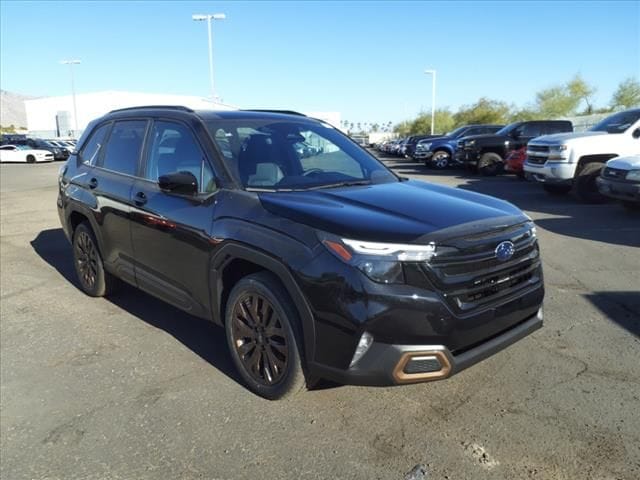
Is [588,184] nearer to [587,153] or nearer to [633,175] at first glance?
[587,153]

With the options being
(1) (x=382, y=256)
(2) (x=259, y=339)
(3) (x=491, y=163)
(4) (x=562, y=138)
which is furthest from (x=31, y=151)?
(1) (x=382, y=256)

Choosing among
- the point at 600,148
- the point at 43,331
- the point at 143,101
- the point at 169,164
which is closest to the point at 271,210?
the point at 169,164

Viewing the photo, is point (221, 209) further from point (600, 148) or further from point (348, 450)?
point (600, 148)

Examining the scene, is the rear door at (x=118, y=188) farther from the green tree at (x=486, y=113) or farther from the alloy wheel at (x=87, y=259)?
the green tree at (x=486, y=113)

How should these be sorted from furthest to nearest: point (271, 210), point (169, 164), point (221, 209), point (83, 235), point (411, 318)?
point (83, 235)
point (169, 164)
point (221, 209)
point (271, 210)
point (411, 318)

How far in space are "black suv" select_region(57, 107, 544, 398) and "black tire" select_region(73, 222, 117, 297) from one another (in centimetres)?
51

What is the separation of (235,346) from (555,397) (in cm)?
204

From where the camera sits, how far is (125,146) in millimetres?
4688

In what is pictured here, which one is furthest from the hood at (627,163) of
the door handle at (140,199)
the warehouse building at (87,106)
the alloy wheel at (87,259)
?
the warehouse building at (87,106)

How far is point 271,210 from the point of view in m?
3.13

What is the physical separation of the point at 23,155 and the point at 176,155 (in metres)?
38.3

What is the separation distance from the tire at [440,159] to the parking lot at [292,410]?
59.1ft

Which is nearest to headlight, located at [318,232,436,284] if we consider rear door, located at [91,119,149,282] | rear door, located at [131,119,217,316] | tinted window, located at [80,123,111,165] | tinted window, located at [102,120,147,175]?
rear door, located at [131,119,217,316]

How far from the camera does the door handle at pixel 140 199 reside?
414 cm
